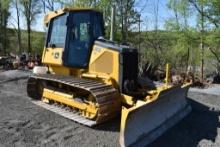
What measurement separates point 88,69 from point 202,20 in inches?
526

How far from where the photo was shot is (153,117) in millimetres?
6969

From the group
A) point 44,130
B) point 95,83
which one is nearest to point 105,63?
point 95,83

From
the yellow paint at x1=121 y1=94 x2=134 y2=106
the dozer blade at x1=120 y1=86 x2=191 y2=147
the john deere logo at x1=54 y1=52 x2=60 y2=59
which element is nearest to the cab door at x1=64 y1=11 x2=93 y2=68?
the john deere logo at x1=54 y1=52 x2=60 y2=59

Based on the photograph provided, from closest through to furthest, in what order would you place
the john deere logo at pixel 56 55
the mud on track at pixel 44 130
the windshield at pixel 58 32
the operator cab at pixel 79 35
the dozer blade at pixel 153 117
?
the dozer blade at pixel 153 117
the mud on track at pixel 44 130
the operator cab at pixel 79 35
the windshield at pixel 58 32
the john deere logo at pixel 56 55

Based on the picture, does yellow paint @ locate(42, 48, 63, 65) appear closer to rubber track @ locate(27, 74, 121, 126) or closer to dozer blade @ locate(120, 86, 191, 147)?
rubber track @ locate(27, 74, 121, 126)

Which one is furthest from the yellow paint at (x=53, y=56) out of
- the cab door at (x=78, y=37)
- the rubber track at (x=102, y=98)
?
the rubber track at (x=102, y=98)

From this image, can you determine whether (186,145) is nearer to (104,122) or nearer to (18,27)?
(104,122)

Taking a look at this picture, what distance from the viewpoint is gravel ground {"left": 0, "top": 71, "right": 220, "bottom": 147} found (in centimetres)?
610

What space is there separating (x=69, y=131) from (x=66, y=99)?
4.39 feet

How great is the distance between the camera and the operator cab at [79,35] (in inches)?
315

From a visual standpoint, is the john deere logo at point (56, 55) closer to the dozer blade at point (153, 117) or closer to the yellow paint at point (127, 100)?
the yellow paint at point (127, 100)

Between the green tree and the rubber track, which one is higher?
the green tree

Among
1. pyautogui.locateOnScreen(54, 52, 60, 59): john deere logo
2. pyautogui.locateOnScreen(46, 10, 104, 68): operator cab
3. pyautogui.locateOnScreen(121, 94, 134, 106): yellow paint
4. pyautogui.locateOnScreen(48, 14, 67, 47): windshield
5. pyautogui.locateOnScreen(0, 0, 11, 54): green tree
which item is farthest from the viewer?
pyautogui.locateOnScreen(0, 0, 11, 54): green tree

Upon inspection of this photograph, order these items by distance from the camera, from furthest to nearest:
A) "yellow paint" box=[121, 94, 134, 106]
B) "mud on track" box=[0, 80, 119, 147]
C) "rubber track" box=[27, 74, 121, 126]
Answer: "yellow paint" box=[121, 94, 134, 106] < "rubber track" box=[27, 74, 121, 126] < "mud on track" box=[0, 80, 119, 147]
